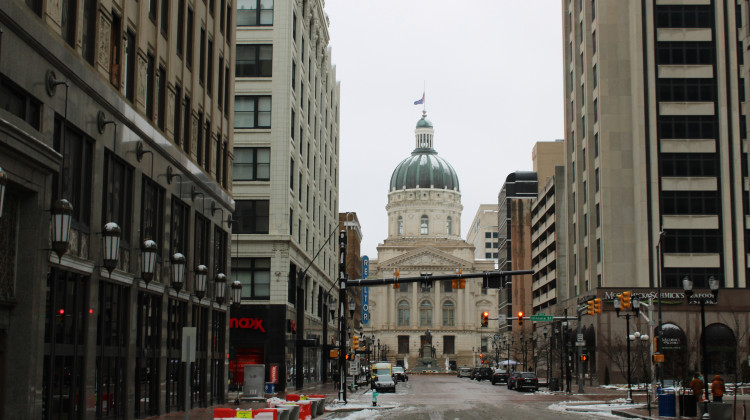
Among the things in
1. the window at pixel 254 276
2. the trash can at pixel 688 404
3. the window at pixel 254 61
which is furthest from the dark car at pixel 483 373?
the trash can at pixel 688 404

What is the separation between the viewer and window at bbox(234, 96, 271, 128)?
56094 mm

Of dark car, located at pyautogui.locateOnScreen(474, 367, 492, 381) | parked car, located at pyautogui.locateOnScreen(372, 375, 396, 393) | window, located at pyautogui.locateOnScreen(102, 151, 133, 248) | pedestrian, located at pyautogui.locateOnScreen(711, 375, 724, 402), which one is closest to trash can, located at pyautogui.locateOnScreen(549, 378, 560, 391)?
parked car, located at pyautogui.locateOnScreen(372, 375, 396, 393)

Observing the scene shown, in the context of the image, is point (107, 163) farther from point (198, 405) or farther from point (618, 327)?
point (618, 327)

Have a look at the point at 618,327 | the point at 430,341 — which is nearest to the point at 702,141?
the point at 618,327

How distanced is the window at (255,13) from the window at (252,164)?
25.6 feet

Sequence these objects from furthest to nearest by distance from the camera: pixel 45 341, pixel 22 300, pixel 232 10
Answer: pixel 232 10
pixel 45 341
pixel 22 300

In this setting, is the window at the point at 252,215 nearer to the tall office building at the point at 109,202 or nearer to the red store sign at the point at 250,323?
the red store sign at the point at 250,323

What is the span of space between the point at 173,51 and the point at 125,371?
1081 cm

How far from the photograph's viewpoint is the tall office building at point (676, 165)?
2958 inches

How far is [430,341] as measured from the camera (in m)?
197

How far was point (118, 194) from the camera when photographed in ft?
85.9

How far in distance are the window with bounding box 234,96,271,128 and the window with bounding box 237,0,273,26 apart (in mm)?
4658

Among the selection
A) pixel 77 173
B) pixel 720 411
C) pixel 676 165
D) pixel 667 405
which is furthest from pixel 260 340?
pixel 676 165

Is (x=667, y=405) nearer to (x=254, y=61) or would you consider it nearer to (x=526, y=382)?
(x=526, y=382)
